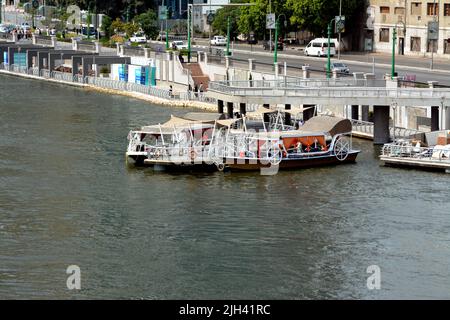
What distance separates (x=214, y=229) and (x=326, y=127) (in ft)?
56.2

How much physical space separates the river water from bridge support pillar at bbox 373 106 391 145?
0.70 m

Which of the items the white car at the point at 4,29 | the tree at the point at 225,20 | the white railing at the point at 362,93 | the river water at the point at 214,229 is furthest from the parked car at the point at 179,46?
the river water at the point at 214,229

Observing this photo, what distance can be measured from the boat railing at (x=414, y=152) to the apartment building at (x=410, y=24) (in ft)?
152

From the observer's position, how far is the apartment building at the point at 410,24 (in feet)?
374

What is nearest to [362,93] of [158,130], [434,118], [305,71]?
[434,118]

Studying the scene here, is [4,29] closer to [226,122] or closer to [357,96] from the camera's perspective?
[357,96]

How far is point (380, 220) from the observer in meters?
51.0

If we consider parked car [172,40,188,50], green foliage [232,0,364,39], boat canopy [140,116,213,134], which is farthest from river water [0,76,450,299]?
parked car [172,40,188,50]

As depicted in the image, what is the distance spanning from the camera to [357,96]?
2719 inches

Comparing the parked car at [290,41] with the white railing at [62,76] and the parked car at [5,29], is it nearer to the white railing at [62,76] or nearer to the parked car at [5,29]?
the white railing at [62,76]

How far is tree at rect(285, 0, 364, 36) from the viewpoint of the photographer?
119375mm
